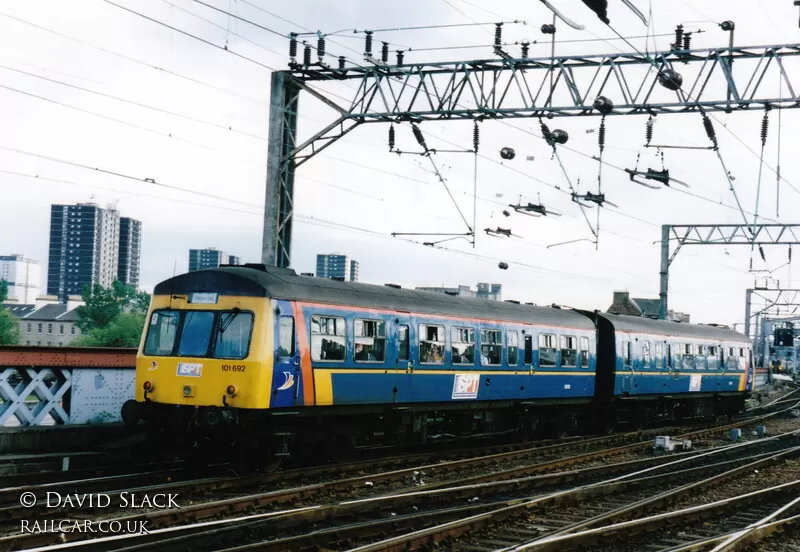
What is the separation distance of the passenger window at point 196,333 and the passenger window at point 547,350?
9198 millimetres

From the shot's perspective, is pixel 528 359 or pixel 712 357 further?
pixel 712 357

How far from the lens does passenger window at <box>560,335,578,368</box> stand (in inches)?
897

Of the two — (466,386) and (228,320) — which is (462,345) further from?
(228,320)

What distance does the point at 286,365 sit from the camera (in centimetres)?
1470

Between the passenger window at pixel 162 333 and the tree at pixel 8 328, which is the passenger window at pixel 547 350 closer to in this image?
the passenger window at pixel 162 333

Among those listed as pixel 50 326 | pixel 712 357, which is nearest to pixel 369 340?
pixel 712 357

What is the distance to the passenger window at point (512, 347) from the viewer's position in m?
20.6

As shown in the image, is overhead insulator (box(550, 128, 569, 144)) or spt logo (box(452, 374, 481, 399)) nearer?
spt logo (box(452, 374, 481, 399))

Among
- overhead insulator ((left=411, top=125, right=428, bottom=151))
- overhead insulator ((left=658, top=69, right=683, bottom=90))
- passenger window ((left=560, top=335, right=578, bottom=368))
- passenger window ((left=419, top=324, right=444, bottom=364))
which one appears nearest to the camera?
overhead insulator ((left=658, top=69, right=683, bottom=90))

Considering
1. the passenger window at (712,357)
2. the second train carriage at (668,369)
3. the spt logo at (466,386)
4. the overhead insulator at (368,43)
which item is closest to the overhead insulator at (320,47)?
the overhead insulator at (368,43)

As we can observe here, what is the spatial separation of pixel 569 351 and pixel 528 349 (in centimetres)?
205

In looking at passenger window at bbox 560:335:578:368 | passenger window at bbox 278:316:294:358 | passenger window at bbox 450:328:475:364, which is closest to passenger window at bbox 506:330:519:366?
passenger window at bbox 450:328:475:364

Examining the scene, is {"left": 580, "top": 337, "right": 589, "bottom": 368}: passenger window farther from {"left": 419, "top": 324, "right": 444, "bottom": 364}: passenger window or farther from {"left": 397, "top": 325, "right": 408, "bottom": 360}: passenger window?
{"left": 397, "top": 325, "right": 408, "bottom": 360}: passenger window

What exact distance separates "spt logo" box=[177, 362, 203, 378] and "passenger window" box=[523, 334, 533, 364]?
28.5ft
